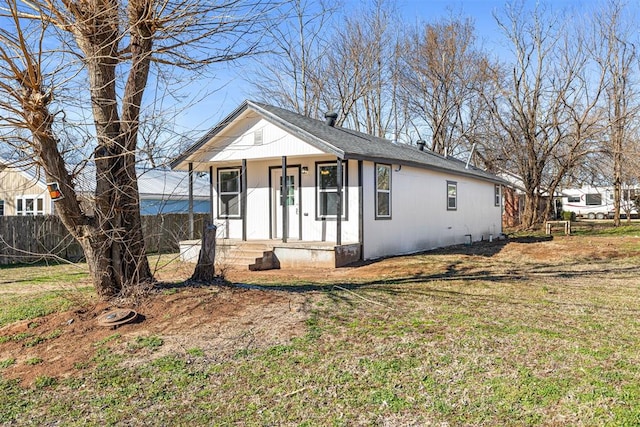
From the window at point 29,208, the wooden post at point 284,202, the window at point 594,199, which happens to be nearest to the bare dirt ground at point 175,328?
the wooden post at point 284,202

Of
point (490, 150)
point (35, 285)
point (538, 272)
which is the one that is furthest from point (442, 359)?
point (490, 150)

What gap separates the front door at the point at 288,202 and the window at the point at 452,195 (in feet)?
20.0

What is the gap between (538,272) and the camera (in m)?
10.3

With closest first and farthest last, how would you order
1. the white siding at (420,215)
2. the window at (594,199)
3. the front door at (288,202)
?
the white siding at (420,215) < the front door at (288,202) < the window at (594,199)

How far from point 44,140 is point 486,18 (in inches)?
1016

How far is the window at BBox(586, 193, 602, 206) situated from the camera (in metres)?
39.2

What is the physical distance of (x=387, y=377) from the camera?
4.09 metres

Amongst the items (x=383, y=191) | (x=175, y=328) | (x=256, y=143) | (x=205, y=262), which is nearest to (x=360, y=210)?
(x=383, y=191)

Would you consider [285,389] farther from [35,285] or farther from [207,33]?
Answer: [35,285]

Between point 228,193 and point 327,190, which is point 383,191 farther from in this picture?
point 228,193

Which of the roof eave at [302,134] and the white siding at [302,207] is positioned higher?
the roof eave at [302,134]

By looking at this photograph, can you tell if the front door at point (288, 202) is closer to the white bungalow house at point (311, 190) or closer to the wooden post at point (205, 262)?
the white bungalow house at point (311, 190)

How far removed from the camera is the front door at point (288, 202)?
43.3ft

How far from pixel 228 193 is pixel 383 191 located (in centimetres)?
434
